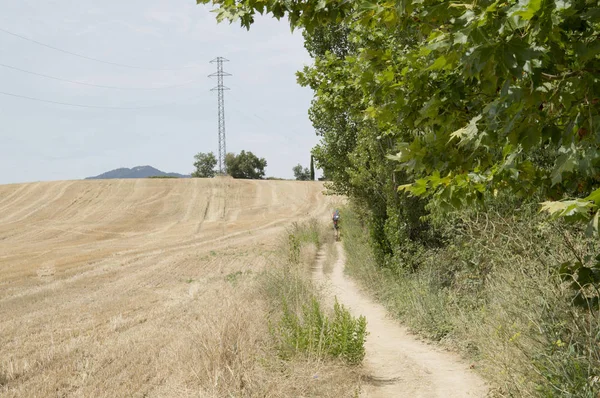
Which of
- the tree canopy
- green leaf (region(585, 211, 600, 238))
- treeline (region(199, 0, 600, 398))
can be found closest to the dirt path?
treeline (region(199, 0, 600, 398))

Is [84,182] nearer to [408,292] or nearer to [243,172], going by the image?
[243,172]

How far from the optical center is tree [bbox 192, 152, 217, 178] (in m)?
114

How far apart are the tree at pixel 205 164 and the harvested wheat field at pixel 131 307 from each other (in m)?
65.2

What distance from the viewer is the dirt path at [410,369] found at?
6715mm

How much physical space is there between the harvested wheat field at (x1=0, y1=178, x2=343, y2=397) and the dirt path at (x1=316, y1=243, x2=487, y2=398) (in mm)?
1079

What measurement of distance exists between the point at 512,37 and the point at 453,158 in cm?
172

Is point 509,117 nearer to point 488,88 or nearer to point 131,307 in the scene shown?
point 488,88

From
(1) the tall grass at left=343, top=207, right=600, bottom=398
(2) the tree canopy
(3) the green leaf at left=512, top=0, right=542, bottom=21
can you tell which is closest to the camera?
(3) the green leaf at left=512, top=0, right=542, bottom=21

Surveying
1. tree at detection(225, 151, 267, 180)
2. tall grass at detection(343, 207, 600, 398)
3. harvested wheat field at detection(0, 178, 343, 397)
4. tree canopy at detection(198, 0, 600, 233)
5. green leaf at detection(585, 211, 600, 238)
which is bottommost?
harvested wheat field at detection(0, 178, 343, 397)

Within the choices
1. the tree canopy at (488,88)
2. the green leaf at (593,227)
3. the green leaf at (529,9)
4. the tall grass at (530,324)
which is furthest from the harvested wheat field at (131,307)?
the green leaf at (529,9)

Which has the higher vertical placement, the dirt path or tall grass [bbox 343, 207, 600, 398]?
tall grass [bbox 343, 207, 600, 398]

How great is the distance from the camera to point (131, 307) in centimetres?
1324

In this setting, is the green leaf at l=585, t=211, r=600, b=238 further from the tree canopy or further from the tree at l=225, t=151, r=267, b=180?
the tree at l=225, t=151, r=267, b=180

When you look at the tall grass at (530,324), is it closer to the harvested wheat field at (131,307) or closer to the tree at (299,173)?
the harvested wheat field at (131,307)
